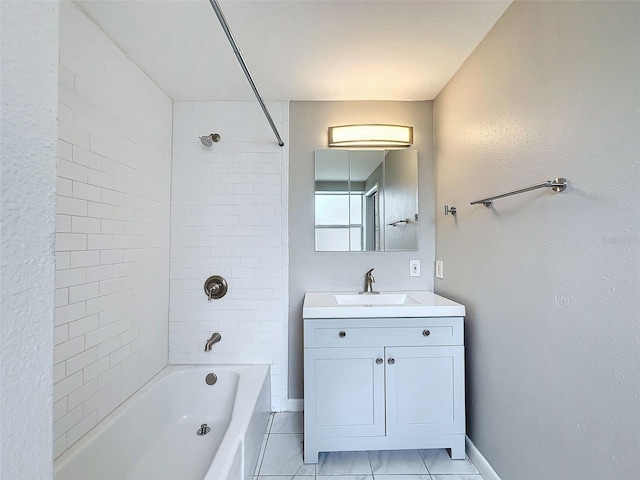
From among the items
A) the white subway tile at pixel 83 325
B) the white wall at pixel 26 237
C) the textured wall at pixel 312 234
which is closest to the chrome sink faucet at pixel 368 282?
the textured wall at pixel 312 234

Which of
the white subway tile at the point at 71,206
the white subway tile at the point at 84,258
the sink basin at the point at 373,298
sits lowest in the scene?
the sink basin at the point at 373,298

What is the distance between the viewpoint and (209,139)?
2137 millimetres

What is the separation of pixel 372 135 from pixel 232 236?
4.12 ft

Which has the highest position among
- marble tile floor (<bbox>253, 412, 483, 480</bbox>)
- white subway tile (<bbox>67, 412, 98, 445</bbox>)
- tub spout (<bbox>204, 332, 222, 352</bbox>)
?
tub spout (<bbox>204, 332, 222, 352</bbox>)

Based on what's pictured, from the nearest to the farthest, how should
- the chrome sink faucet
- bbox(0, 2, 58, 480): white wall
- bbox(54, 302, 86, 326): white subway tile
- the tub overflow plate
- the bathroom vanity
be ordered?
bbox(0, 2, 58, 480): white wall < bbox(54, 302, 86, 326): white subway tile < the bathroom vanity < the tub overflow plate < the chrome sink faucet

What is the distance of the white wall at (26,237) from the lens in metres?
0.34

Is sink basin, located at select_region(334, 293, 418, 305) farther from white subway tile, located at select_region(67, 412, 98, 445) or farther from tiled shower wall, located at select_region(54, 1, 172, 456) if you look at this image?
white subway tile, located at select_region(67, 412, 98, 445)

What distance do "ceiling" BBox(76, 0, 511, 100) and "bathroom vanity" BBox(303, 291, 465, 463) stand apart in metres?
1.42

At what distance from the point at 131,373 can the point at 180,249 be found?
84 cm

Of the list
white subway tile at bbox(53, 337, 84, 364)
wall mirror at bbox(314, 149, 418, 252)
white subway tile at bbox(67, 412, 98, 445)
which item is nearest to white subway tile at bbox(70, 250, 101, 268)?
white subway tile at bbox(53, 337, 84, 364)

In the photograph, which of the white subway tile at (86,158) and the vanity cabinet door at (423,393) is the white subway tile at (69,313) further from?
the vanity cabinet door at (423,393)

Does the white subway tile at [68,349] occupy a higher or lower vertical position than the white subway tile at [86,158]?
lower

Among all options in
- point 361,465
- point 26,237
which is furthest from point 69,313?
point 361,465

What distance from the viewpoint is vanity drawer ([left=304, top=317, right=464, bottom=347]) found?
167 centimetres
